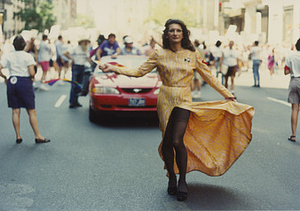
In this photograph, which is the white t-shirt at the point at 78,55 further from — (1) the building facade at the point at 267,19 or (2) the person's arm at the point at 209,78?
(1) the building facade at the point at 267,19

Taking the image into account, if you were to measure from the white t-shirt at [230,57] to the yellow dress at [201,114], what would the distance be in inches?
457

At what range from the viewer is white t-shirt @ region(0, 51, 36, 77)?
315 inches

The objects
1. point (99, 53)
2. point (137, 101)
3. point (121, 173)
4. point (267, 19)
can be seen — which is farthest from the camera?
point (267, 19)

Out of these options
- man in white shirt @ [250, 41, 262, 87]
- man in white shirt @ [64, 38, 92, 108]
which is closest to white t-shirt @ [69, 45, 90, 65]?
man in white shirt @ [64, 38, 92, 108]

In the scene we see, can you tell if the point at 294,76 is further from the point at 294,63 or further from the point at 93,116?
the point at 93,116

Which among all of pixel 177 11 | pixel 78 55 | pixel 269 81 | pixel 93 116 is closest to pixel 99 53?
pixel 78 55

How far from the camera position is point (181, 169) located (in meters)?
5.02

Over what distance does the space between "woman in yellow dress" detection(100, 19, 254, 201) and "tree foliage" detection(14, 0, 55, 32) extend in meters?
58.7

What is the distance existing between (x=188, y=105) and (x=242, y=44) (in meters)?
34.7

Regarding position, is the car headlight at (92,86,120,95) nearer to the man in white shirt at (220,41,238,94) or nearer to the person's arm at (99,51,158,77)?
the person's arm at (99,51,158,77)

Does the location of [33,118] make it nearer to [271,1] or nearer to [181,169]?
[181,169]

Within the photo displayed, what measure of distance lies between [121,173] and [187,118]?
149 centimetres

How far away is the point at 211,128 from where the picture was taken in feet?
17.6

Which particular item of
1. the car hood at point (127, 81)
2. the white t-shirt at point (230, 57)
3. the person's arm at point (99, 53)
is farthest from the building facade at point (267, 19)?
the car hood at point (127, 81)
